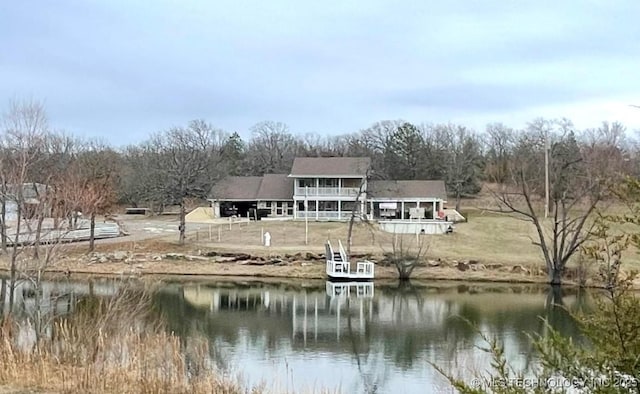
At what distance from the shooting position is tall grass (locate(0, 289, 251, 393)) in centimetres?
1059

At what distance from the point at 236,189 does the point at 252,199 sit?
1.94 metres

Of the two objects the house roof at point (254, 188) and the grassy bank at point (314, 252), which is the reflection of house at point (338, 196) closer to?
the house roof at point (254, 188)

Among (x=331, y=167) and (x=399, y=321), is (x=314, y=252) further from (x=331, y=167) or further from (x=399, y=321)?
(x=331, y=167)

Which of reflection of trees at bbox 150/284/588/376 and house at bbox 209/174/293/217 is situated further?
house at bbox 209/174/293/217

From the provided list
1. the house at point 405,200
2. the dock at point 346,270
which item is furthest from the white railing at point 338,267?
the house at point 405,200

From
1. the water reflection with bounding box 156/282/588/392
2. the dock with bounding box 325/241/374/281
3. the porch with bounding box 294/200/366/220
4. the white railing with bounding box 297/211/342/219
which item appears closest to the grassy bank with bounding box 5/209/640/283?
the dock with bounding box 325/241/374/281

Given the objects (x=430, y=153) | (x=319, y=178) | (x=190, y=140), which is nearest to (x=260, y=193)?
(x=319, y=178)

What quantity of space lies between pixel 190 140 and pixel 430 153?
2241cm

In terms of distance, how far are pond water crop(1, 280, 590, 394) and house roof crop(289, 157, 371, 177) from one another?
62.2 feet

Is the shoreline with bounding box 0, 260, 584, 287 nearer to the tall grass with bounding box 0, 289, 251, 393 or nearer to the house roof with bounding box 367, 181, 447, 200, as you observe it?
the house roof with bounding box 367, 181, 447, 200

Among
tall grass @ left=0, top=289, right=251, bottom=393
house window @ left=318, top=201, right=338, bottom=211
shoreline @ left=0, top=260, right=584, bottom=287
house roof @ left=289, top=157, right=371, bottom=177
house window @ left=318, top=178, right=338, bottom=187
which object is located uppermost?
house roof @ left=289, top=157, right=371, bottom=177

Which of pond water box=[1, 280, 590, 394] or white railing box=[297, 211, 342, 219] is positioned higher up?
white railing box=[297, 211, 342, 219]

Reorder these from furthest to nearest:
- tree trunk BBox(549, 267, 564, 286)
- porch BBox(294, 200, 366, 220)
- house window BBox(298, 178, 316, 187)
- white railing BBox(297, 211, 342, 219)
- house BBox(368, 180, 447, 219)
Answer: house window BBox(298, 178, 316, 187) < house BBox(368, 180, 447, 219) < porch BBox(294, 200, 366, 220) < white railing BBox(297, 211, 342, 219) < tree trunk BBox(549, 267, 564, 286)

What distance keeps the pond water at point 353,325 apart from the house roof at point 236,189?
20634 millimetres
